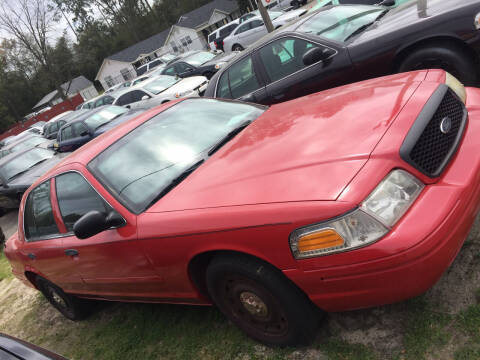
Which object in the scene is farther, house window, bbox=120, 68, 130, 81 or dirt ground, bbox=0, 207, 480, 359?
house window, bbox=120, 68, 130, 81

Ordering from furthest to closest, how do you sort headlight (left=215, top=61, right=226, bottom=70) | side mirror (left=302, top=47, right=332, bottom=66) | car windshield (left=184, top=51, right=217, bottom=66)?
car windshield (left=184, top=51, right=217, bottom=66)
headlight (left=215, top=61, right=226, bottom=70)
side mirror (left=302, top=47, right=332, bottom=66)

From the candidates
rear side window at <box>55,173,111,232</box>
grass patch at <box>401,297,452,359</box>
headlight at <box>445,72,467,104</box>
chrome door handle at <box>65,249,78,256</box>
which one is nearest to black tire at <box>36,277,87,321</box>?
chrome door handle at <box>65,249,78,256</box>

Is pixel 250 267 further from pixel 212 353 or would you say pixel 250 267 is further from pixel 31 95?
pixel 31 95

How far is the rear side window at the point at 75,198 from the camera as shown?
9.31ft

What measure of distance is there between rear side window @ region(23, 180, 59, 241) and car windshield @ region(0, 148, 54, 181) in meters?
7.21

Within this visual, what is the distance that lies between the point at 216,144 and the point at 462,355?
202 cm

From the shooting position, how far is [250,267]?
2094 mm

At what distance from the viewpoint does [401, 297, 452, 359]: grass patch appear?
79.9 inches

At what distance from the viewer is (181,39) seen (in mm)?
55000

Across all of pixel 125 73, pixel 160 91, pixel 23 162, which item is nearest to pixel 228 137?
pixel 23 162

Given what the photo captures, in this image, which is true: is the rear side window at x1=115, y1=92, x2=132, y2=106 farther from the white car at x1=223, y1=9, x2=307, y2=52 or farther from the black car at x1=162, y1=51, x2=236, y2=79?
the white car at x1=223, y1=9, x2=307, y2=52

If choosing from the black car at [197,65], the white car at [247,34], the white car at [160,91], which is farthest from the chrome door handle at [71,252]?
the white car at [247,34]

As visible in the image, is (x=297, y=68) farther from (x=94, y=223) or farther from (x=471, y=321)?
(x=471, y=321)

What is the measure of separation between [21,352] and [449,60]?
4.16m
